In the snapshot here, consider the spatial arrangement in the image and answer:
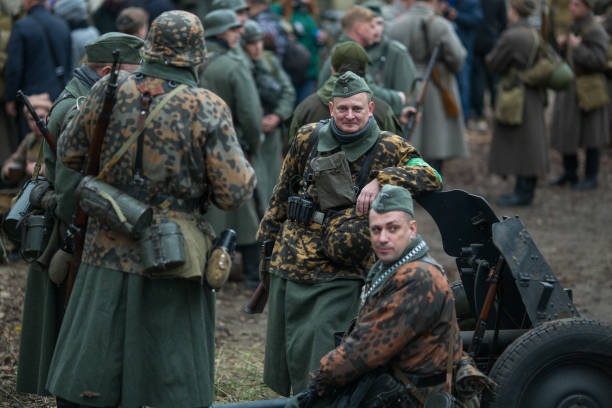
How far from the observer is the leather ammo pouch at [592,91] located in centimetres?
1124

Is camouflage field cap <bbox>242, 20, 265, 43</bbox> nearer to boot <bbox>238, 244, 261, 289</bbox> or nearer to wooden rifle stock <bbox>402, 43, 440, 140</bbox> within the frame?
wooden rifle stock <bbox>402, 43, 440, 140</bbox>

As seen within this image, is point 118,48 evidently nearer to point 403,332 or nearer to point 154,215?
point 154,215

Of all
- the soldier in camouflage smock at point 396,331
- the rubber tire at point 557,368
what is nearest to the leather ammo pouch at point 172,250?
the soldier in camouflage smock at point 396,331

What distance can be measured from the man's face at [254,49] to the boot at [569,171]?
5.35 m

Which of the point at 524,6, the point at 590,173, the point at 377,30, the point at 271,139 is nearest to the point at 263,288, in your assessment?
the point at 377,30

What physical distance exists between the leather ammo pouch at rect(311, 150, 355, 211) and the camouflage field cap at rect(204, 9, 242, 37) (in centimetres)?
318

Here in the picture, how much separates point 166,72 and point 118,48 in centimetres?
80

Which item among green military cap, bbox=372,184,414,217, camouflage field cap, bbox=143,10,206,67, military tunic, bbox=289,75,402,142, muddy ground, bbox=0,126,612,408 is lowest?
muddy ground, bbox=0,126,612,408

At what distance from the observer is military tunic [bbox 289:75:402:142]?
5.89 metres

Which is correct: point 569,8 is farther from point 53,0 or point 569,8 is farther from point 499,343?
point 499,343

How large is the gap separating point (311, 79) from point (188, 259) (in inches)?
311

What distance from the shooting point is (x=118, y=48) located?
4.75 m

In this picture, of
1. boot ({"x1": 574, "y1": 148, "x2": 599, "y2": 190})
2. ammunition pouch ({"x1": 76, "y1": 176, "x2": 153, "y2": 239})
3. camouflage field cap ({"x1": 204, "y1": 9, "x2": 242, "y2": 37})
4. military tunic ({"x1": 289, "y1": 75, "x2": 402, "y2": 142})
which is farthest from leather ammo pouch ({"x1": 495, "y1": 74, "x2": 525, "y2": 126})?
ammunition pouch ({"x1": 76, "y1": 176, "x2": 153, "y2": 239})

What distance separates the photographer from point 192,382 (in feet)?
13.5
